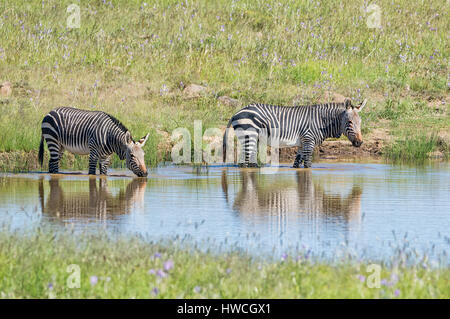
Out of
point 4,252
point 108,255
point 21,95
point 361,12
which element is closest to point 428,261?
point 108,255

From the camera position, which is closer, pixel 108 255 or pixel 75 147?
pixel 108 255

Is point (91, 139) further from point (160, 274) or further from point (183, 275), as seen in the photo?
point (160, 274)

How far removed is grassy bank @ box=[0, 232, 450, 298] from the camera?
295 inches

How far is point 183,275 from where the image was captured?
26.2 feet

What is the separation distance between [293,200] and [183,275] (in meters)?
6.12

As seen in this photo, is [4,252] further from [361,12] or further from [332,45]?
[361,12]

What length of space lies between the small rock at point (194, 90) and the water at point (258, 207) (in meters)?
6.86

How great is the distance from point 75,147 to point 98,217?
573 cm

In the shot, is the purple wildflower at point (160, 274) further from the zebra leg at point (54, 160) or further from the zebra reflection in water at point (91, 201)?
the zebra leg at point (54, 160)

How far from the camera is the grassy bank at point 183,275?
7484mm

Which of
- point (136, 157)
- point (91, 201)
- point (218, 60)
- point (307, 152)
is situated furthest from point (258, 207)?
point (218, 60)

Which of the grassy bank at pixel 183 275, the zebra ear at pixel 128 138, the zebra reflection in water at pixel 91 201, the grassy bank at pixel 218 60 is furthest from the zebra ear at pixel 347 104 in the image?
the grassy bank at pixel 183 275

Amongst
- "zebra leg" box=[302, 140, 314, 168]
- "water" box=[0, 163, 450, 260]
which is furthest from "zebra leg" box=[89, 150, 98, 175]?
"zebra leg" box=[302, 140, 314, 168]
